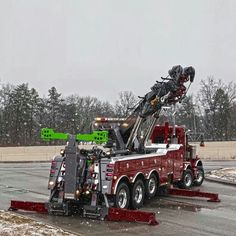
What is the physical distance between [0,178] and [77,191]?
37.3 ft

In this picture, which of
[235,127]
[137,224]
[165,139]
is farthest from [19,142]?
[137,224]

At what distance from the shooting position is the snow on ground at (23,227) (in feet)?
29.2

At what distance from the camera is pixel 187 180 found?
17078 millimetres

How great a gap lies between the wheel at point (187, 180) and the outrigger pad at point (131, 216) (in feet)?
21.2

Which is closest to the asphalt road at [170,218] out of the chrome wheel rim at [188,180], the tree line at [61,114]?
the chrome wheel rim at [188,180]

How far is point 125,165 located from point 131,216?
173cm

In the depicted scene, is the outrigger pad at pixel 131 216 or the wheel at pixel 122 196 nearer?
the outrigger pad at pixel 131 216

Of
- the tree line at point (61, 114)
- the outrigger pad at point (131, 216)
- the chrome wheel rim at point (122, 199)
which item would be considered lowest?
the outrigger pad at point (131, 216)

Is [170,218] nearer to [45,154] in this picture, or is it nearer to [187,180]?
[187,180]

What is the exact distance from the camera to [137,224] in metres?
10.3

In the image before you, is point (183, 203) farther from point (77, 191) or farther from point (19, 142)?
point (19, 142)

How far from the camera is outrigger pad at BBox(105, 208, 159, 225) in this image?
405 inches

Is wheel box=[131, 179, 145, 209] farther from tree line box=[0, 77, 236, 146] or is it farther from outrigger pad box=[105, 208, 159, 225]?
tree line box=[0, 77, 236, 146]

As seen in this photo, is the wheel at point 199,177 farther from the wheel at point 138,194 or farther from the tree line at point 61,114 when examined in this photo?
the tree line at point 61,114
